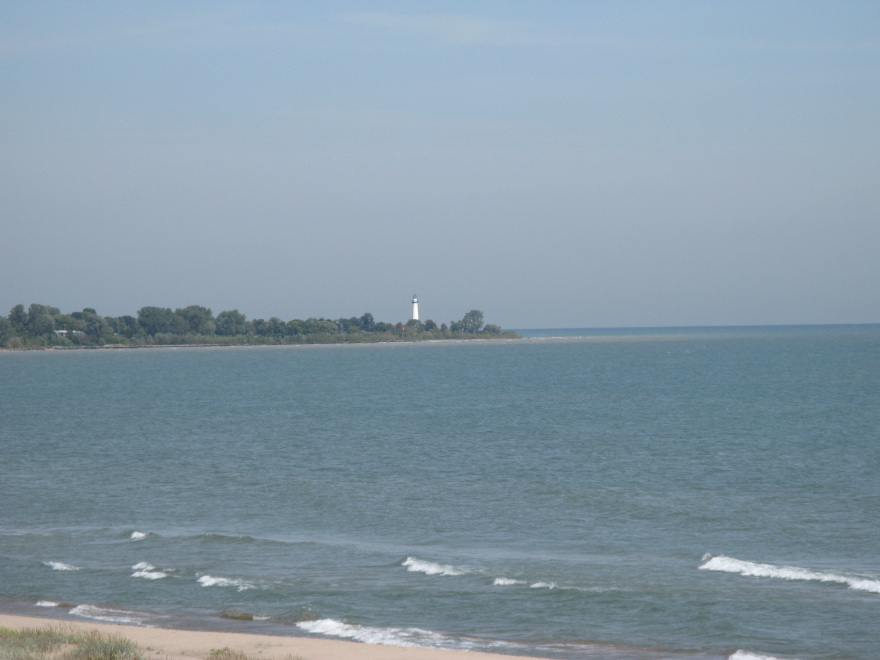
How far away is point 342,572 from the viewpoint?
22.1 metres

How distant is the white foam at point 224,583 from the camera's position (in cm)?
→ 2098

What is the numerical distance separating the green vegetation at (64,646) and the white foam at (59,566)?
671 cm

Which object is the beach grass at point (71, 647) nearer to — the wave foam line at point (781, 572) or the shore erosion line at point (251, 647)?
the shore erosion line at point (251, 647)

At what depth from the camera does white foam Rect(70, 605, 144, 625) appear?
60.7 feet

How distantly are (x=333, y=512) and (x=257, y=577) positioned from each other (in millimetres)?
7491

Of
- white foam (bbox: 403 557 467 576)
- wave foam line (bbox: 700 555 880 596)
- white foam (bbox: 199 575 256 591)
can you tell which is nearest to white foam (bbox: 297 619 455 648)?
white foam (bbox: 199 575 256 591)

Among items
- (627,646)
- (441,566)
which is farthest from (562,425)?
(627,646)

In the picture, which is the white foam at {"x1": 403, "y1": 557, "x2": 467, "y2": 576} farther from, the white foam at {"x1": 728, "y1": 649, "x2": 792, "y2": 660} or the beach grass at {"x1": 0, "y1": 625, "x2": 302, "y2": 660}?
the white foam at {"x1": 728, "y1": 649, "x2": 792, "y2": 660}

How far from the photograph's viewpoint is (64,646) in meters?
14.9

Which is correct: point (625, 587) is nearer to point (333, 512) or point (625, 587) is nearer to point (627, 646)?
point (627, 646)

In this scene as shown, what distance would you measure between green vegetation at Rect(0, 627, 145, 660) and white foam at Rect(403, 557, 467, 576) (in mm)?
7856

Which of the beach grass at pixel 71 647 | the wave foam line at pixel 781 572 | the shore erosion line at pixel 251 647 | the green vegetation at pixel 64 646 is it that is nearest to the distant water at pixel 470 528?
the wave foam line at pixel 781 572

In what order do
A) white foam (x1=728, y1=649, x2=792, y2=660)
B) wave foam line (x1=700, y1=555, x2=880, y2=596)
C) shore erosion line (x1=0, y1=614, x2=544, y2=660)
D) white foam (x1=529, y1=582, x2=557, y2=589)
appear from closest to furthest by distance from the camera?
shore erosion line (x1=0, y1=614, x2=544, y2=660)
white foam (x1=728, y1=649, x2=792, y2=660)
wave foam line (x1=700, y1=555, x2=880, y2=596)
white foam (x1=529, y1=582, x2=557, y2=589)

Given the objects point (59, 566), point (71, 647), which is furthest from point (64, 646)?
point (59, 566)
